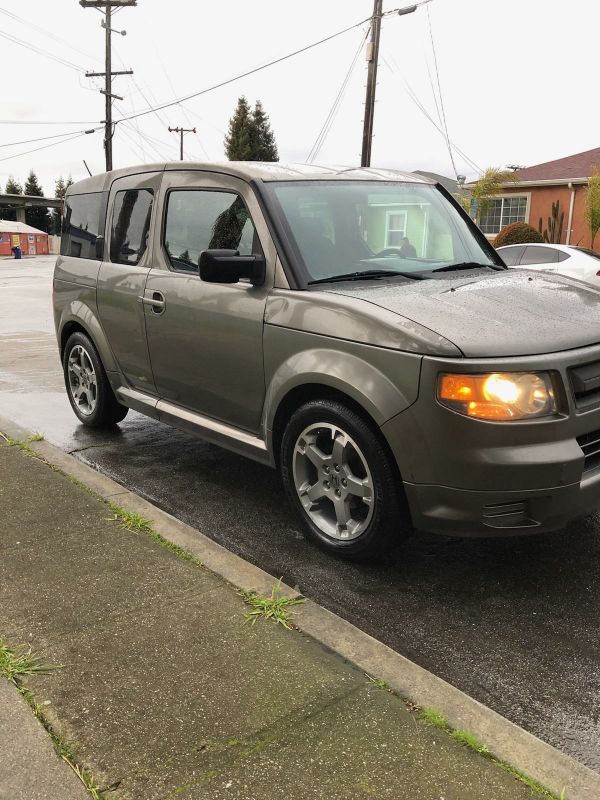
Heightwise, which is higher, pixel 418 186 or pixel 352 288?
pixel 418 186

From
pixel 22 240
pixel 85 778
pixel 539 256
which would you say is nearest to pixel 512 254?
pixel 539 256

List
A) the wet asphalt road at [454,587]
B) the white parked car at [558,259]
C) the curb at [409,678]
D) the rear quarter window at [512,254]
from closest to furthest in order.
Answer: the curb at [409,678] → the wet asphalt road at [454,587] → the white parked car at [558,259] → the rear quarter window at [512,254]

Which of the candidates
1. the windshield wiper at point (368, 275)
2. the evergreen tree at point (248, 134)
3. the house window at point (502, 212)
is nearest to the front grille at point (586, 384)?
the windshield wiper at point (368, 275)

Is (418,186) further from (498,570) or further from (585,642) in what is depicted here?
(585,642)

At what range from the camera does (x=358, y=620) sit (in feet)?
10.1

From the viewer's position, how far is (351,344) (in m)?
3.31

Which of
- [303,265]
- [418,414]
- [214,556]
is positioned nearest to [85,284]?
[303,265]

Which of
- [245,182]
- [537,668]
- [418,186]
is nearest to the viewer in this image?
[537,668]

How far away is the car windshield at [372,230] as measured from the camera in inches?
152

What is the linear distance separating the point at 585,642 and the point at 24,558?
8.09ft

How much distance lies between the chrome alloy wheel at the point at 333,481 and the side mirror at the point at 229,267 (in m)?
0.85

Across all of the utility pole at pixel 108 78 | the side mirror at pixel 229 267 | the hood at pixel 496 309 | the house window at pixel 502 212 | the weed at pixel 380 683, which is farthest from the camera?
the utility pole at pixel 108 78

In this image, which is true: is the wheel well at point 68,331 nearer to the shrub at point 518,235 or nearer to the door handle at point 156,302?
the door handle at point 156,302

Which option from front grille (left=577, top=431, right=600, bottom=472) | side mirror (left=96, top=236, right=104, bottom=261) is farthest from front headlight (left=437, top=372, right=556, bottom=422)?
side mirror (left=96, top=236, right=104, bottom=261)
